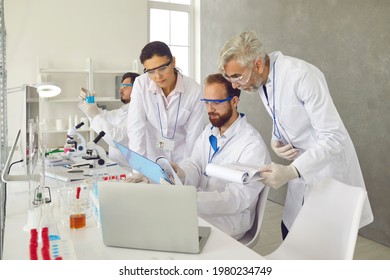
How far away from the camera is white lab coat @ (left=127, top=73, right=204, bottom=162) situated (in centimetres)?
250

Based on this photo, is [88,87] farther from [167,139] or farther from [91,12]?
[167,139]

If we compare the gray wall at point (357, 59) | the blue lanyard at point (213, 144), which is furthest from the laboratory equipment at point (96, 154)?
the gray wall at point (357, 59)

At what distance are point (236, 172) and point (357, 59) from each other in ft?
6.85

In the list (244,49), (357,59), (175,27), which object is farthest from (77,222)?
(175,27)

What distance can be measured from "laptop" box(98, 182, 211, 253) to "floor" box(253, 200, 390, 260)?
1.73m

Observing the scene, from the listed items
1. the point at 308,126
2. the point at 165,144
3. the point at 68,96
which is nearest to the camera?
the point at 308,126

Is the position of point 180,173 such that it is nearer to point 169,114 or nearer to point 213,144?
point 213,144

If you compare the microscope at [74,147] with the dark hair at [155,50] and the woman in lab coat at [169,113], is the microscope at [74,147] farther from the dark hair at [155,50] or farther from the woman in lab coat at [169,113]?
the dark hair at [155,50]

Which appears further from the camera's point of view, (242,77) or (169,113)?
(169,113)

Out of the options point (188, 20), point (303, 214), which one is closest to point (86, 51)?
point (188, 20)

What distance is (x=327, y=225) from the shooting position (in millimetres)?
1460

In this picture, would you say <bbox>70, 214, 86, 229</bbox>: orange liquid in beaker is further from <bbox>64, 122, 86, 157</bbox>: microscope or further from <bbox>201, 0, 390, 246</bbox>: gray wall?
<bbox>201, 0, 390, 246</bbox>: gray wall

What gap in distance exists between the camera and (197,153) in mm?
2227

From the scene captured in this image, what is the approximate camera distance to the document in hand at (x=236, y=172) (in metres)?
1.40
